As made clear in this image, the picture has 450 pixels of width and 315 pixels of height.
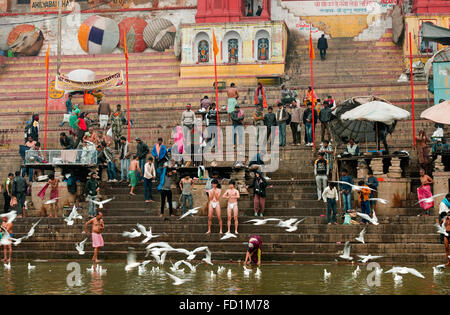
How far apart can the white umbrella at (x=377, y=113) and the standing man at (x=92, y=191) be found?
6.19m

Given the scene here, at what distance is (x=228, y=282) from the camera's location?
14.4m

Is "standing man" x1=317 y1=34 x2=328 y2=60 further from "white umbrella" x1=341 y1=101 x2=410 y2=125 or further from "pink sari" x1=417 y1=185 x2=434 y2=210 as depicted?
"pink sari" x1=417 y1=185 x2=434 y2=210

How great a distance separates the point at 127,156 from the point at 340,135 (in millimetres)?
5657

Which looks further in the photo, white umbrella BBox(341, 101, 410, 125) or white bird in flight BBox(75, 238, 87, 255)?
white umbrella BBox(341, 101, 410, 125)

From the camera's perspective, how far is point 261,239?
1797 cm

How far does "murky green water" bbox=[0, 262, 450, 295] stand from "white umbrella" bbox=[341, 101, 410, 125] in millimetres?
4947

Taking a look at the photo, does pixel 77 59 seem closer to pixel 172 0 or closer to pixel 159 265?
pixel 172 0

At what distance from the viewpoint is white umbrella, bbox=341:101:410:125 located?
20.3 meters

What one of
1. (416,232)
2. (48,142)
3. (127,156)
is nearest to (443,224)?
(416,232)

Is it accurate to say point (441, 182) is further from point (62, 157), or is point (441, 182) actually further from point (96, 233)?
point (62, 157)

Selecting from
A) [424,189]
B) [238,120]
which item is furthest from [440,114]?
[238,120]

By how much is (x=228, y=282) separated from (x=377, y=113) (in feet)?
25.4

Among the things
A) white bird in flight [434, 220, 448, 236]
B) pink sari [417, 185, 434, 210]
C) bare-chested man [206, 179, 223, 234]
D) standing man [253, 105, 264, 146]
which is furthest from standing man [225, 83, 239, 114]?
white bird in flight [434, 220, 448, 236]

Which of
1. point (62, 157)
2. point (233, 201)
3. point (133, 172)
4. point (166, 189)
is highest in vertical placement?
point (62, 157)
